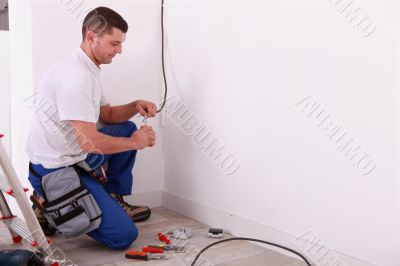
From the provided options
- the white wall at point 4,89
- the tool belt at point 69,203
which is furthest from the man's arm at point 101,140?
the white wall at point 4,89

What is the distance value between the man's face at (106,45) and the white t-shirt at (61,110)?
5 cm

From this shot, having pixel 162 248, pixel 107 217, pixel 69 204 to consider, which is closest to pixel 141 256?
pixel 162 248

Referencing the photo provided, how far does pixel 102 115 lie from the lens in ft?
7.46

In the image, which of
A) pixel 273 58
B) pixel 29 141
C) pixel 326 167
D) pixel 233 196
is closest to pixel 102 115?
pixel 29 141

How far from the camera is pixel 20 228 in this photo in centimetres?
178

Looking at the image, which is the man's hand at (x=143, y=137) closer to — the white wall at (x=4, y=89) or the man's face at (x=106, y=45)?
the man's face at (x=106, y=45)

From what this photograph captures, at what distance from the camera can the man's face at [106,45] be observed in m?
1.95

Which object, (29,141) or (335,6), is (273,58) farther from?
(29,141)

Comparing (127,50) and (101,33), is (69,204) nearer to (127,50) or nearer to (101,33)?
(101,33)

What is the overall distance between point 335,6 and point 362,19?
4.7 inches

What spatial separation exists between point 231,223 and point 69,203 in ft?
2.44

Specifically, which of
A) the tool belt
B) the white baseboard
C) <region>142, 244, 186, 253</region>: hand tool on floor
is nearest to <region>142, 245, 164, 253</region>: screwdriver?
<region>142, 244, 186, 253</region>: hand tool on floor

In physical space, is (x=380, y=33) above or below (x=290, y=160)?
above

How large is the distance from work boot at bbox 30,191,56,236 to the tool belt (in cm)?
12
